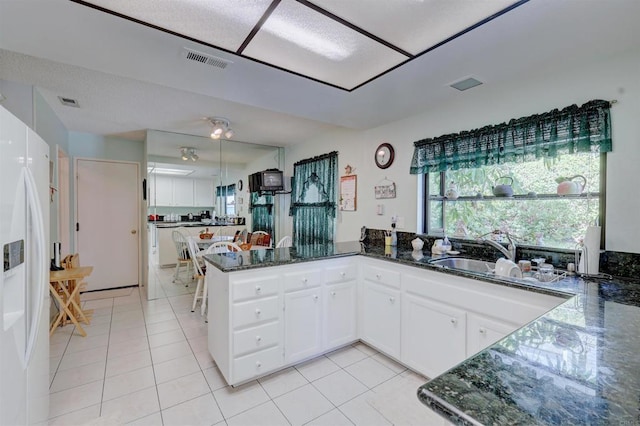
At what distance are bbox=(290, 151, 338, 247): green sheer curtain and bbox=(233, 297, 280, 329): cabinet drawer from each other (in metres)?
2.05

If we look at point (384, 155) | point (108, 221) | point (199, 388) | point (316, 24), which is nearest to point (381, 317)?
point (199, 388)

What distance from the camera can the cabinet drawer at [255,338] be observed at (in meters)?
2.02

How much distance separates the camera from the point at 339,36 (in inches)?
67.7

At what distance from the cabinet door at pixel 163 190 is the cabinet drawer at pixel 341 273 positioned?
307 cm

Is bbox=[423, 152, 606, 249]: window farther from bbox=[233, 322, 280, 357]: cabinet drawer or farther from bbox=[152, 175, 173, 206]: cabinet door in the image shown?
bbox=[152, 175, 173, 206]: cabinet door

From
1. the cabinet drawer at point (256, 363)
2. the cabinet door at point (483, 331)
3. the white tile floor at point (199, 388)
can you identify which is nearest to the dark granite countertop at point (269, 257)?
the cabinet drawer at point (256, 363)

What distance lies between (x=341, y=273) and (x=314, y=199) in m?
2.09

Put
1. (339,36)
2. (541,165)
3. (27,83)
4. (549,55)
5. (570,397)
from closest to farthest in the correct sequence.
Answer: (570,397), (339,36), (549,55), (541,165), (27,83)

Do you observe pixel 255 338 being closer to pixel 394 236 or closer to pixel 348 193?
pixel 394 236

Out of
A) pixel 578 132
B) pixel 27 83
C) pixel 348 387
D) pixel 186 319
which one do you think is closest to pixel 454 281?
pixel 348 387

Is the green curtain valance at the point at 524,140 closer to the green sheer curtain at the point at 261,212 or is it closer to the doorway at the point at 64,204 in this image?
the green sheer curtain at the point at 261,212

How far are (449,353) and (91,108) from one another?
13.9ft

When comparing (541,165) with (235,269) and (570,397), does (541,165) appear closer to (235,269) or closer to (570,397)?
(570,397)

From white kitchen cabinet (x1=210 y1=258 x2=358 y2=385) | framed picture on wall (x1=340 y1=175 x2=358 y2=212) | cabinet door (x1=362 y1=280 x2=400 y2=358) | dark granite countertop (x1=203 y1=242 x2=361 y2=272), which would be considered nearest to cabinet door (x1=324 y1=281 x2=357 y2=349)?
white kitchen cabinet (x1=210 y1=258 x2=358 y2=385)
